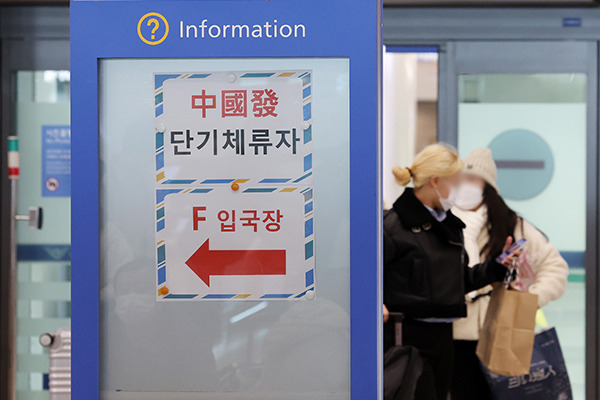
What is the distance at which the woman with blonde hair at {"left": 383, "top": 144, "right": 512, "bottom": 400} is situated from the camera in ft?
11.5

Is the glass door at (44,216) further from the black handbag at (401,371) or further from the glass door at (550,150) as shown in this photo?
the glass door at (550,150)

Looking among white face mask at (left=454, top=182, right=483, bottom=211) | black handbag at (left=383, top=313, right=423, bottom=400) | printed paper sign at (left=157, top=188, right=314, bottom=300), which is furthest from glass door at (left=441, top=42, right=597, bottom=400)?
printed paper sign at (left=157, top=188, right=314, bottom=300)

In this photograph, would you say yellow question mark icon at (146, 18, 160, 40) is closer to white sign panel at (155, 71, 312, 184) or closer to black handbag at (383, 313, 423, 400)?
white sign panel at (155, 71, 312, 184)

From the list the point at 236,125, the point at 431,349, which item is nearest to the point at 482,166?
the point at 431,349

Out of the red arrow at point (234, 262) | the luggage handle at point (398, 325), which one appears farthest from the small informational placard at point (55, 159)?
the red arrow at point (234, 262)

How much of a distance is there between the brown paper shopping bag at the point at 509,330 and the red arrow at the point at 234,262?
1.89 meters

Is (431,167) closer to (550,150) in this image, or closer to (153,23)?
(550,150)

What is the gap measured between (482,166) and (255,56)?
2.46 m

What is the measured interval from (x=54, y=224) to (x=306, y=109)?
295 centimetres

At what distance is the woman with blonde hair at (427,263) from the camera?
352 centimetres

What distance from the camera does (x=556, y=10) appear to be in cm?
432

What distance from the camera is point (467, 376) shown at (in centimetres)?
414

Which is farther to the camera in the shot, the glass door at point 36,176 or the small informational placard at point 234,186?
the glass door at point 36,176

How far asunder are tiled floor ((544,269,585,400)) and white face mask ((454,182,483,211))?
825 mm
